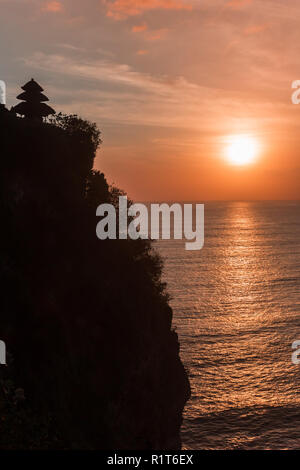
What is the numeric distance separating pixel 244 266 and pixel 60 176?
13612cm

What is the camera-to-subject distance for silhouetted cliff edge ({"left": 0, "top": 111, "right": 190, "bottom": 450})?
23.7 metres

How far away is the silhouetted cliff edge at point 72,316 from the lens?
23.7 m

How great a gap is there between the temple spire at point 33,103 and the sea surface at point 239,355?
4033cm

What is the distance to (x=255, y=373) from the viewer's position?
205 ft

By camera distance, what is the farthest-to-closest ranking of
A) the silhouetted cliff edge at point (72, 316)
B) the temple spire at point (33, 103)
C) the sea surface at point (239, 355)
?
the sea surface at point (239, 355) → the temple spire at point (33, 103) → the silhouetted cliff edge at point (72, 316)

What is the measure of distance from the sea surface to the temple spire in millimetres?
40329

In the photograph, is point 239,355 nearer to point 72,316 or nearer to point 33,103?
point 72,316

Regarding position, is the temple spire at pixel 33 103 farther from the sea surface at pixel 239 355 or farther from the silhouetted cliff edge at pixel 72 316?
the sea surface at pixel 239 355

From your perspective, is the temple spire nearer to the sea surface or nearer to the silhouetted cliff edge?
the silhouetted cliff edge

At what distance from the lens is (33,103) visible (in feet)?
128

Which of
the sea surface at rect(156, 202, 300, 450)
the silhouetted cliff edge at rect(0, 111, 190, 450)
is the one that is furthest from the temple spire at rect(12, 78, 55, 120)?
the sea surface at rect(156, 202, 300, 450)

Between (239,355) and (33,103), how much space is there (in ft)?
176

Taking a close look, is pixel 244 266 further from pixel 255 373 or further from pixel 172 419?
pixel 172 419

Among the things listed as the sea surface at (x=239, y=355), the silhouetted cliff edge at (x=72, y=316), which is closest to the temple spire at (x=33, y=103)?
the silhouetted cliff edge at (x=72, y=316)
